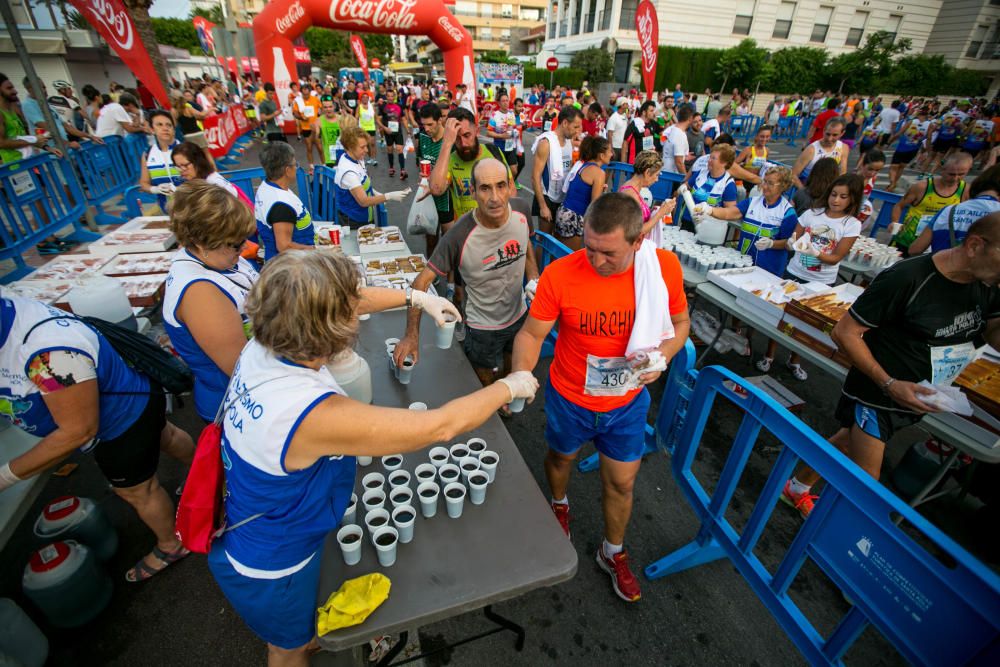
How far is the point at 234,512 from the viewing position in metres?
1.54

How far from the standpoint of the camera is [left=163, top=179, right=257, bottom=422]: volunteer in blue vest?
2.11m

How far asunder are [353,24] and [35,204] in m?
9.76

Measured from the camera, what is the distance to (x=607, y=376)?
7.74 feet

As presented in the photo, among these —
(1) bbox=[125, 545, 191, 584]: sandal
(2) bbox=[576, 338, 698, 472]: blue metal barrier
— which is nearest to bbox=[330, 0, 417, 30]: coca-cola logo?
(2) bbox=[576, 338, 698, 472]: blue metal barrier

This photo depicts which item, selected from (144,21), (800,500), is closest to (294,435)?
(800,500)

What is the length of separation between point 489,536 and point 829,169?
5.47m

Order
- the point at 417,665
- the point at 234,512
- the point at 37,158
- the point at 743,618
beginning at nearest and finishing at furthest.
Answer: the point at 234,512 → the point at 417,665 → the point at 743,618 → the point at 37,158

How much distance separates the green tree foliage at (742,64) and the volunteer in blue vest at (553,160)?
33136 millimetres

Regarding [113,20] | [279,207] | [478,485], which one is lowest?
[478,485]

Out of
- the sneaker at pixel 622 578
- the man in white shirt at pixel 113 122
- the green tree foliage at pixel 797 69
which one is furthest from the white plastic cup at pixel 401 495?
the green tree foliage at pixel 797 69

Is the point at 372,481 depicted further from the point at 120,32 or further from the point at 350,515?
the point at 120,32

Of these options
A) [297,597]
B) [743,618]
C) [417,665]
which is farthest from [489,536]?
[743,618]

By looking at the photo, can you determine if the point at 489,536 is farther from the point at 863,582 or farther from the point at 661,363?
the point at 863,582

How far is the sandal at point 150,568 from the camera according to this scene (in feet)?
8.78
